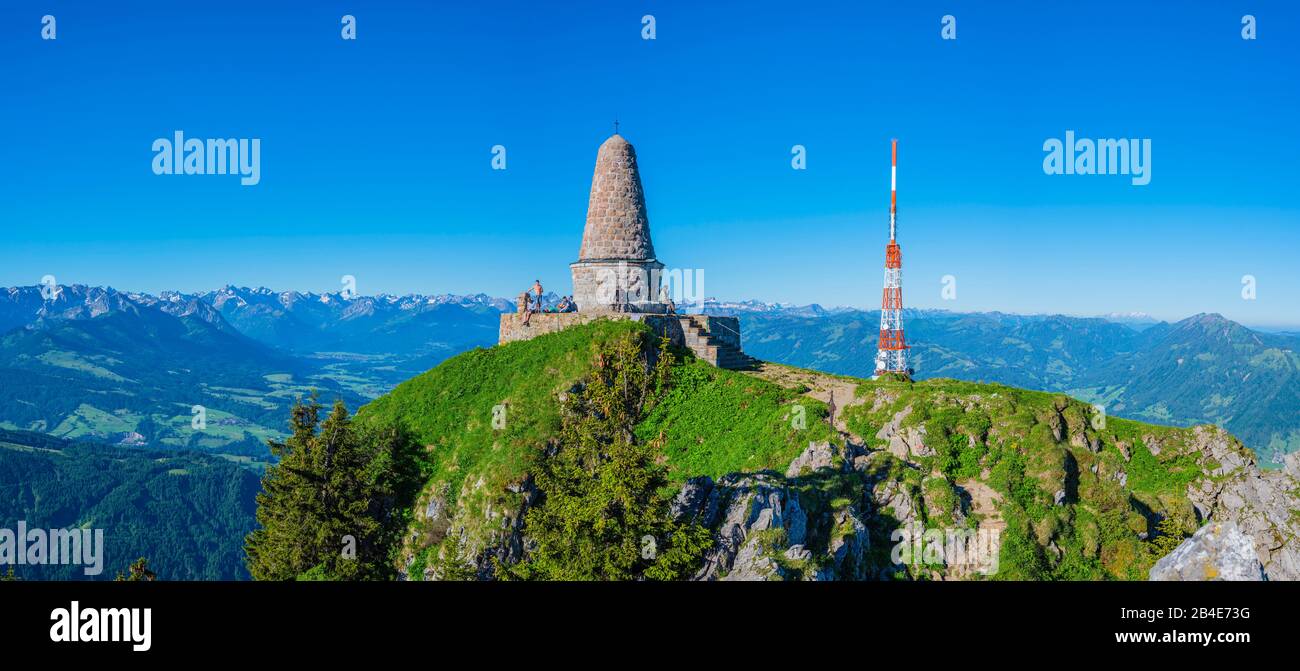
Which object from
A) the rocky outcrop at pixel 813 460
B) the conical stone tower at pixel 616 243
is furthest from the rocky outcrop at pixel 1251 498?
the conical stone tower at pixel 616 243

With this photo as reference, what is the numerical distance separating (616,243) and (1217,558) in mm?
34229

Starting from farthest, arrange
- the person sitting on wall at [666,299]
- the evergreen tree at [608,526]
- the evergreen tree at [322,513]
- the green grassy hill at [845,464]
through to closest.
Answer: the person sitting on wall at [666,299] → the evergreen tree at [322,513] → the green grassy hill at [845,464] → the evergreen tree at [608,526]

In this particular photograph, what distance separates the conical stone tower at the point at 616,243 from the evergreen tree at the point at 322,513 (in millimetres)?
17566

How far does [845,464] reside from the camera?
30.4m

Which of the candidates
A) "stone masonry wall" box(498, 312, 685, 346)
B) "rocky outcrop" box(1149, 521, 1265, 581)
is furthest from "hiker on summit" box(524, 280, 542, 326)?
"rocky outcrop" box(1149, 521, 1265, 581)

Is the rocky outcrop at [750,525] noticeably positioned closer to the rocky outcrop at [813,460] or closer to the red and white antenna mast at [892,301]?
the rocky outcrop at [813,460]

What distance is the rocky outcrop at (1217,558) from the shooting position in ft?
55.8

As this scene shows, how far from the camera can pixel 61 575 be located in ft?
642

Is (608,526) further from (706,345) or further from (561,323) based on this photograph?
(561,323)

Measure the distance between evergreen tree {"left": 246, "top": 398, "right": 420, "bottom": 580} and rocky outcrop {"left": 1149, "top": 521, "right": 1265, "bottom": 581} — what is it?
2682 centimetres

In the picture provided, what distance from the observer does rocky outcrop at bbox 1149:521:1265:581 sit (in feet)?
55.8
